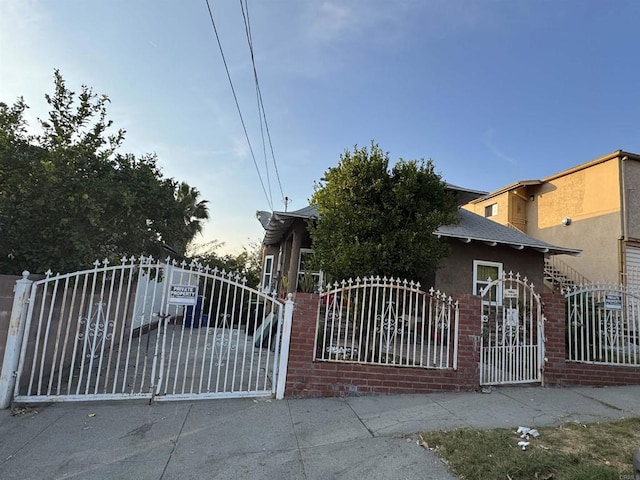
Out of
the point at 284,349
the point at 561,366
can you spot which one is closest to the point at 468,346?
the point at 561,366

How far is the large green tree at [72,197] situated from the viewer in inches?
209

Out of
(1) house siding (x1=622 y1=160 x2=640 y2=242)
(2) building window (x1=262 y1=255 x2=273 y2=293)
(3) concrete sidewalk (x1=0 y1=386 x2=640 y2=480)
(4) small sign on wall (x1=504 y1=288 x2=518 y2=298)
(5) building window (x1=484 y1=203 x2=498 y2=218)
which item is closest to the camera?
(3) concrete sidewalk (x1=0 y1=386 x2=640 y2=480)

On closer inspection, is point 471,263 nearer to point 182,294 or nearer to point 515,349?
point 515,349

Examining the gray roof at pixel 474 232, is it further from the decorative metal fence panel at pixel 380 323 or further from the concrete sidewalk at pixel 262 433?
the concrete sidewalk at pixel 262 433

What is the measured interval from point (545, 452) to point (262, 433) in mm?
2913

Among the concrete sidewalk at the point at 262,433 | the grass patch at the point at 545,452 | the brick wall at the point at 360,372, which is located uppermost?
the brick wall at the point at 360,372

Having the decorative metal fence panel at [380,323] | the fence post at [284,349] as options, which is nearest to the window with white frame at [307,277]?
the decorative metal fence panel at [380,323]

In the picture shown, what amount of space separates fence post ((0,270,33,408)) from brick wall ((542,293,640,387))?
7.95 m

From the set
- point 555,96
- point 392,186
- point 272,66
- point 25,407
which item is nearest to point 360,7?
point 272,66

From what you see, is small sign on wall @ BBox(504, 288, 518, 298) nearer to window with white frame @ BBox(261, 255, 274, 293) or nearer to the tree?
the tree

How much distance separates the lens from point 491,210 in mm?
20719

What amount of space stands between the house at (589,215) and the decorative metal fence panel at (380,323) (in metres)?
10.0

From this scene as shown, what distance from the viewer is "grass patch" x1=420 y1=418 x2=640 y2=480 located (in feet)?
10.4

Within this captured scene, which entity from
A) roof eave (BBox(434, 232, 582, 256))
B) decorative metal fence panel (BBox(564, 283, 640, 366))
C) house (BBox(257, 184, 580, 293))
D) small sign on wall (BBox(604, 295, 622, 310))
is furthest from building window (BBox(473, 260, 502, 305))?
small sign on wall (BBox(604, 295, 622, 310))
